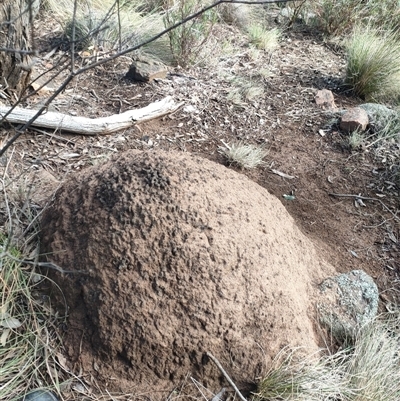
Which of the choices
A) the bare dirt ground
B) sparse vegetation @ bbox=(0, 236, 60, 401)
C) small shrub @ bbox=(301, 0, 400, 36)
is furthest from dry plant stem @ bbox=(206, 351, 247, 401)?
small shrub @ bbox=(301, 0, 400, 36)

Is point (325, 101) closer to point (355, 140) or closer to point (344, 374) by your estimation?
point (355, 140)

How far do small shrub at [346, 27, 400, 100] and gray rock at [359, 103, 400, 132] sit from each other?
52 centimetres

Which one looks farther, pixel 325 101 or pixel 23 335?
pixel 325 101

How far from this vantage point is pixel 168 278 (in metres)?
2.20

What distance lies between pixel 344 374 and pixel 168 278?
3.13 ft

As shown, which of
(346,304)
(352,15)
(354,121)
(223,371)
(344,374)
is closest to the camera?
(223,371)

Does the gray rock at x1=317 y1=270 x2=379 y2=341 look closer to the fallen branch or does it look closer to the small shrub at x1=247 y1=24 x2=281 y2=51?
the fallen branch

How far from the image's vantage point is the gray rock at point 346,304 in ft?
8.42

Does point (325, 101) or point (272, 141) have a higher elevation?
point (325, 101)

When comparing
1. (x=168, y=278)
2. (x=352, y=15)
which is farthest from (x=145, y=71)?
(x=352, y=15)

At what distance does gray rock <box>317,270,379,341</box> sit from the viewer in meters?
2.57

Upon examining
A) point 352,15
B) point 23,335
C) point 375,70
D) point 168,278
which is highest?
point 352,15

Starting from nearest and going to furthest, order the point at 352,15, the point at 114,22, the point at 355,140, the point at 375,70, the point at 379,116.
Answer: the point at 355,140 < the point at 379,116 < the point at 375,70 < the point at 114,22 < the point at 352,15

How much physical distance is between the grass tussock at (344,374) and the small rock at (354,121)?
2.22m
